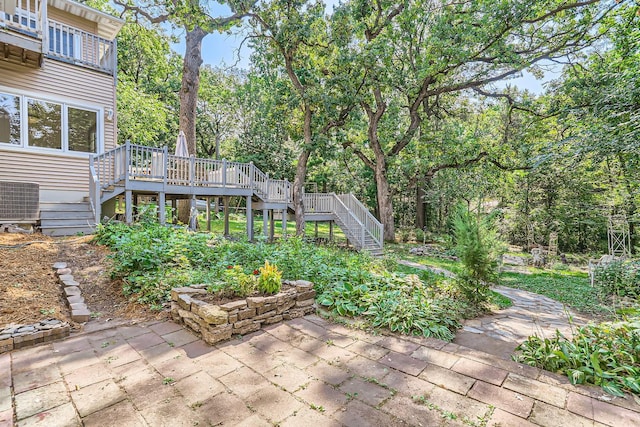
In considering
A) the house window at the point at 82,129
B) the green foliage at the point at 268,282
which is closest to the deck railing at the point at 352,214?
the house window at the point at 82,129

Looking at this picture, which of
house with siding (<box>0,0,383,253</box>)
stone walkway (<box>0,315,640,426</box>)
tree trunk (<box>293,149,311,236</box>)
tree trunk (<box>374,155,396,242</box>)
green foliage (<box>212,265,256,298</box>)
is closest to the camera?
stone walkway (<box>0,315,640,426</box>)

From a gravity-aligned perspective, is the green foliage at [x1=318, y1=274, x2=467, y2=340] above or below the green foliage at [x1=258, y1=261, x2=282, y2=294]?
below

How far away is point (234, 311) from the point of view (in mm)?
3131

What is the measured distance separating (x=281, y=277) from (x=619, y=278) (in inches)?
299

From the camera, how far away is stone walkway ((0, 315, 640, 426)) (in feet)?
6.28

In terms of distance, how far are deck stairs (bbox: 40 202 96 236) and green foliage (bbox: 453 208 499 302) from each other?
784 cm

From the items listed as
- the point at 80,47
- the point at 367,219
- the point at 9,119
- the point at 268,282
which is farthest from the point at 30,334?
the point at 367,219

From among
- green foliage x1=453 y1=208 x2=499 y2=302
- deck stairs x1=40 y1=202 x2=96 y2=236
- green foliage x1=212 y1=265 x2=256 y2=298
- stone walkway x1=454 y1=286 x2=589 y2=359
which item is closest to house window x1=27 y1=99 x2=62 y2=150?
deck stairs x1=40 y1=202 x2=96 y2=236

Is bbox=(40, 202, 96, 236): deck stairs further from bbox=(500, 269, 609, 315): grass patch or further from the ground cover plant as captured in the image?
bbox=(500, 269, 609, 315): grass patch

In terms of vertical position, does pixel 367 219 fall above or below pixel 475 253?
above

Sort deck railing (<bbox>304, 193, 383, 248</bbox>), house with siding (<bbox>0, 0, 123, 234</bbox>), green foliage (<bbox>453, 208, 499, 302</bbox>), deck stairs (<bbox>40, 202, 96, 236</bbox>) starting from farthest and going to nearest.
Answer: deck railing (<bbox>304, 193, 383, 248</bbox>)
house with siding (<bbox>0, 0, 123, 234</bbox>)
deck stairs (<bbox>40, 202, 96, 236</bbox>)
green foliage (<bbox>453, 208, 499, 302</bbox>)

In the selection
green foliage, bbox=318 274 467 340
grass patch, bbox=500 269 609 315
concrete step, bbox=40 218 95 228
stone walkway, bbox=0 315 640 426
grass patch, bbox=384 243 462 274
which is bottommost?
grass patch, bbox=500 269 609 315

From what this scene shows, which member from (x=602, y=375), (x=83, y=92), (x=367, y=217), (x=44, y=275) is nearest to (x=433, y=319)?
(x=602, y=375)

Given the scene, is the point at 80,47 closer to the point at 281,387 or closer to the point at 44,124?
the point at 44,124
